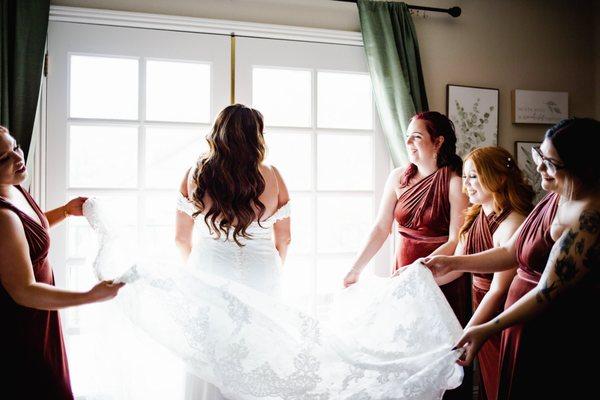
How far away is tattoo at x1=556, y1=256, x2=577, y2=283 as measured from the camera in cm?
150

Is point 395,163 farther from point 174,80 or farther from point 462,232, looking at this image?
point 174,80

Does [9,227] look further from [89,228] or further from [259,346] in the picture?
[89,228]

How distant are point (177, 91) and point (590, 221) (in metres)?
2.15

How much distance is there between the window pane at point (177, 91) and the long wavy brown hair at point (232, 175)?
2.93 ft

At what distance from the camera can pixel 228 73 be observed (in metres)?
2.90

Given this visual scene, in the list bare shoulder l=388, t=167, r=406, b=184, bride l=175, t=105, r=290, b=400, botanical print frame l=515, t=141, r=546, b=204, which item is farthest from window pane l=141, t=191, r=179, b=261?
botanical print frame l=515, t=141, r=546, b=204

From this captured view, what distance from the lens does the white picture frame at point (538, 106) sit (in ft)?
11.1

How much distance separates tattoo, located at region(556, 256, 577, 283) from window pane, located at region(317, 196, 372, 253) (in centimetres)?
166

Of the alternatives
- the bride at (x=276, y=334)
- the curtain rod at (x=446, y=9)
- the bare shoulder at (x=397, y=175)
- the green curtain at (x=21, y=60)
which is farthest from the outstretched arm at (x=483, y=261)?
the green curtain at (x=21, y=60)

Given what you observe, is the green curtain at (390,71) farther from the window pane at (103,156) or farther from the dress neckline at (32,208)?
the dress neckline at (32,208)

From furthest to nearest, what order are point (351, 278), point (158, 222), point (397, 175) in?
point (158, 222)
point (397, 175)
point (351, 278)

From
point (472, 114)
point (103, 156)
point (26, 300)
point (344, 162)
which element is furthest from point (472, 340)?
point (103, 156)

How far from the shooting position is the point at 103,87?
2746mm

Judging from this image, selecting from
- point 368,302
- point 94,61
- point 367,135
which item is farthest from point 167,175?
point 368,302
